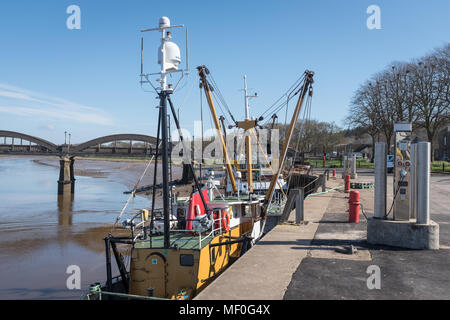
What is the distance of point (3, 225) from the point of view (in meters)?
23.9

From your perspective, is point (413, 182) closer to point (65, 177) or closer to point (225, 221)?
point (225, 221)

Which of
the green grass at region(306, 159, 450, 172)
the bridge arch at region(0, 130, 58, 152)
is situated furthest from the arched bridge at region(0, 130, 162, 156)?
the green grass at region(306, 159, 450, 172)

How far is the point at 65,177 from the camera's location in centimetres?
Answer: 4216

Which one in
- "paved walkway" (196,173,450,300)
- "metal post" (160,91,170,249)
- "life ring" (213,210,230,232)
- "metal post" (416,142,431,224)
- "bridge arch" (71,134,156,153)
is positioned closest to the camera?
"paved walkway" (196,173,450,300)

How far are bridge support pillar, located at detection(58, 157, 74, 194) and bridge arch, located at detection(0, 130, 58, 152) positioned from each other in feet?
16.2

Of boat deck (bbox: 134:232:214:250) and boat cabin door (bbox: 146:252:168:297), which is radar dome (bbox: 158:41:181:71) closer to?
boat deck (bbox: 134:232:214:250)

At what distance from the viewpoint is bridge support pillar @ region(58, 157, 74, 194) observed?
4103cm

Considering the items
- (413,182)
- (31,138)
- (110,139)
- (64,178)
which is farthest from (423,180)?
(31,138)

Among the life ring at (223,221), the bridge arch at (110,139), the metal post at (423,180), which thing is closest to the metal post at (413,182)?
the metal post at (423,180)

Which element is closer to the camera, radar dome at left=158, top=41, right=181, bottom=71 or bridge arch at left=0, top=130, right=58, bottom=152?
radar dome at left=158, top=41, right=181, bottom=71

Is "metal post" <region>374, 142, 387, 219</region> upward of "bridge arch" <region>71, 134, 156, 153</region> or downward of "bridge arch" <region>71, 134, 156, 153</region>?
downward

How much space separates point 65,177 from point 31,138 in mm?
16026
